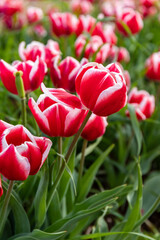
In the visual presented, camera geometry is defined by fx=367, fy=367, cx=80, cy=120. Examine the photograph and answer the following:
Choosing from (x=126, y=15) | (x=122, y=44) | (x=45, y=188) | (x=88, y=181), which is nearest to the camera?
(x=45, y=188)

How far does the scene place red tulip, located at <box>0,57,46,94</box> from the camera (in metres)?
0.97

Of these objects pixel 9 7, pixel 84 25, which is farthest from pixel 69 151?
pixel 9 7

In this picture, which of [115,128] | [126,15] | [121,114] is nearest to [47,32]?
[126,15]

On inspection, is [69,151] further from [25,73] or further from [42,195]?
[25,73]

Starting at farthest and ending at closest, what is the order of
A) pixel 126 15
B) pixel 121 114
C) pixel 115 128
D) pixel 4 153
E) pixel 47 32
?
1. pixel 47 32
2. pixel 126 15
3. pixel 115 128
4. pixel 121 114
5. pixel 4 153

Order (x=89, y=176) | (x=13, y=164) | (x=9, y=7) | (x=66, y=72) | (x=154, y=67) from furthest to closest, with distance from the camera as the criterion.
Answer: (x=9, y=7) → (x=154, y=67) → (x=89, y=176) → (x=66, y=72) → (x=13, y=164)

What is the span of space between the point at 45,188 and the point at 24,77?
307 mm

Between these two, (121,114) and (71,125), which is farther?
(121,114)

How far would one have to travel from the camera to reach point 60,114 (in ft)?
2.60

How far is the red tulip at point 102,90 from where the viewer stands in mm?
729

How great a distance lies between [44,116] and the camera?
2.58 feet

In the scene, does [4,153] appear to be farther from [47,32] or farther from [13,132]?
[47,32]

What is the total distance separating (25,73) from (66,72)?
0.14 m

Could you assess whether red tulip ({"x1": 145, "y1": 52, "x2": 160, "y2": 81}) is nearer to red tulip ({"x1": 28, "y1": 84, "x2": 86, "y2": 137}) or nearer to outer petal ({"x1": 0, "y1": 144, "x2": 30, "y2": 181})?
red tulip ({"x1": 28, "y1": 84, "x2": 86, "y2": 137})
